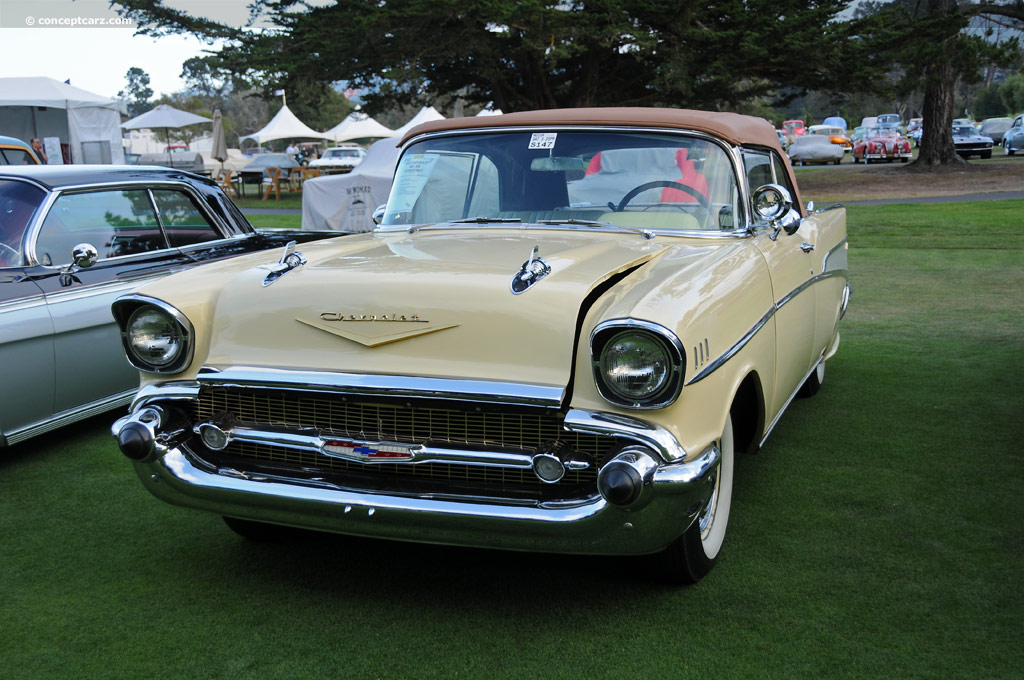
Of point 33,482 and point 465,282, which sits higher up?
point 465,282

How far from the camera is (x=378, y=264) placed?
9.74ft

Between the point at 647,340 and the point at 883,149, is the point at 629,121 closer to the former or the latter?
the point at 647,340

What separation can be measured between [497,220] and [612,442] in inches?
56.4

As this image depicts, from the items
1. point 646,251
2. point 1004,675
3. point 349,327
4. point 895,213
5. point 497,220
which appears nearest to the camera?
point 1004,675

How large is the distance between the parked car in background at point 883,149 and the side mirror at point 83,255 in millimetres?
32025

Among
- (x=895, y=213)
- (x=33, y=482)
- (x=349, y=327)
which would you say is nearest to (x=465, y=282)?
(x=349, y=327)

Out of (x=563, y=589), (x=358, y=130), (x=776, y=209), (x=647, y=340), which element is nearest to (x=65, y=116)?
(x=358, y=130)

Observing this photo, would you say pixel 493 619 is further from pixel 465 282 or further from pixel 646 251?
pixel 646 251

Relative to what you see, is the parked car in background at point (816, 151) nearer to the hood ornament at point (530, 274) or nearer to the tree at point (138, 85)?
the hood ornament at point (530, 274)

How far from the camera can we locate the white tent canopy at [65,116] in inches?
709

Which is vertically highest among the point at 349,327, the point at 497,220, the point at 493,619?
the point at 497,220

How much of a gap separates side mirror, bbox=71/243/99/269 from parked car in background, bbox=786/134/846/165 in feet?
109

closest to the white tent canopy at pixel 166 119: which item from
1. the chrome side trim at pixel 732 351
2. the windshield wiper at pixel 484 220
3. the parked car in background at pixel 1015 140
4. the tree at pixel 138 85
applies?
the windshield wiper at pixel 484 220

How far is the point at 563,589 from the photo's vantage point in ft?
9.55
